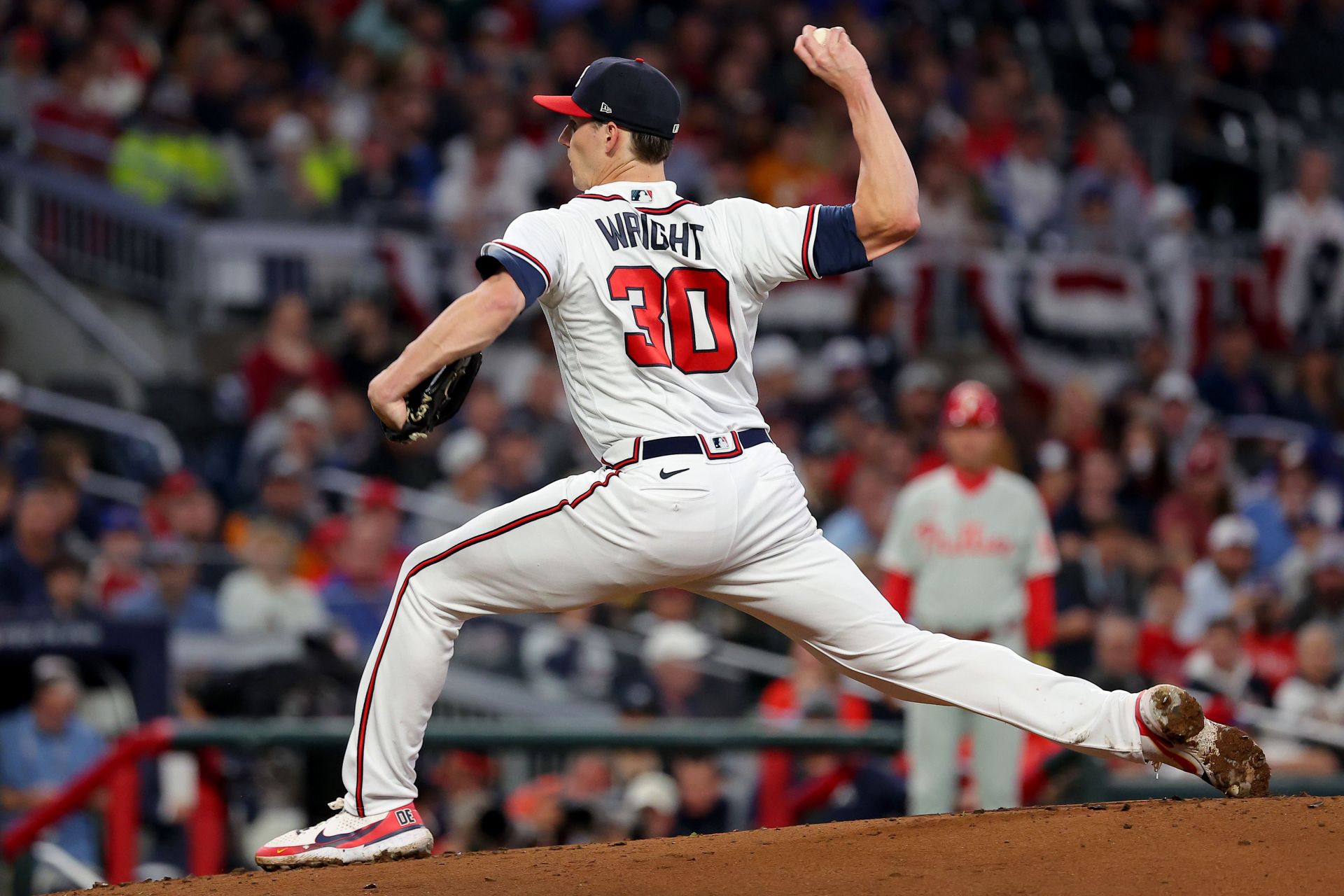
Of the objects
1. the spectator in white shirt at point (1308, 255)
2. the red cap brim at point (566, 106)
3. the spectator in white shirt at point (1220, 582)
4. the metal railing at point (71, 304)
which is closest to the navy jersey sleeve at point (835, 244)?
the red cap brim at point (566, 106)

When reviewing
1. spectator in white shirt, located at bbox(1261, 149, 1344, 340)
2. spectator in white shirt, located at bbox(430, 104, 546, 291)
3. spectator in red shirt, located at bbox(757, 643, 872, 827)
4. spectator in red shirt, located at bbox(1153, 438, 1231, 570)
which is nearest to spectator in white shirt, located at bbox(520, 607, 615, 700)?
spectator in red shirt, located at bbox(757, 643, 872, 827)

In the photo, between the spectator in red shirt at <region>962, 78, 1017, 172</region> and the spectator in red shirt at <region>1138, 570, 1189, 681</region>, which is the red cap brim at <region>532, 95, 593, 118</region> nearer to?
the spectator in red shirt at <region>1138, 570, 1189, 681</region>

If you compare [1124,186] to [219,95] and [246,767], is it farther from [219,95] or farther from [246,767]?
[246,767]

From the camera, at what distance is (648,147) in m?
4.30

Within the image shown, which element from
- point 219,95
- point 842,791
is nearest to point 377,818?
point 842,791

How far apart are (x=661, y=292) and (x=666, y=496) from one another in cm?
47

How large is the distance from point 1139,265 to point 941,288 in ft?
4.83

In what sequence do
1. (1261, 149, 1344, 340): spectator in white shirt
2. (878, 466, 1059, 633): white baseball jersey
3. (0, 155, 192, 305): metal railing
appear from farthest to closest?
(1261, 149, 1344, 340): spectator in white shirt < (0, 155, 192, 305): metal railing < (878, 466, 1059, 633): white baseball jersey

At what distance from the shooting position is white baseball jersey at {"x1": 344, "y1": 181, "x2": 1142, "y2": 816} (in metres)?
4.12

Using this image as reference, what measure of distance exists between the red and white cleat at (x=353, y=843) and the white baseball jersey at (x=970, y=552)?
3310mm

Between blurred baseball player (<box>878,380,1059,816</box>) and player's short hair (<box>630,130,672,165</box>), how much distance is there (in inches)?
125

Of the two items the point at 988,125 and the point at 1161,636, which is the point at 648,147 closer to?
the point at 1161,636

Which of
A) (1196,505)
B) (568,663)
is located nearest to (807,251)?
(568,663)

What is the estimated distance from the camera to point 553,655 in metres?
8.70
